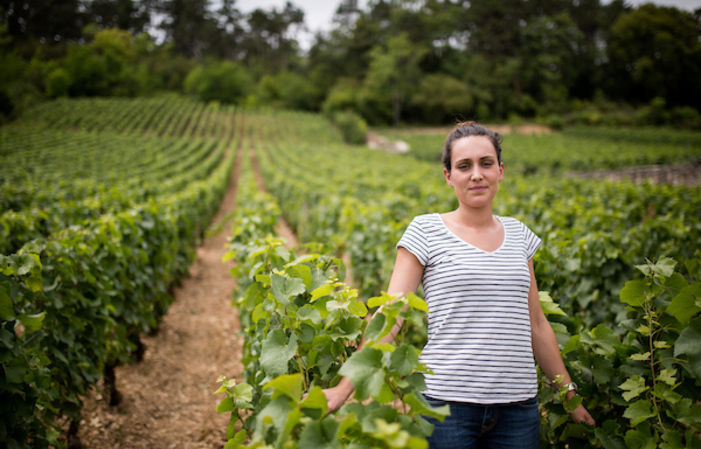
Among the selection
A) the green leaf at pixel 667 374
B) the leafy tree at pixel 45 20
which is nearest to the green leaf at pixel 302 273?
the green leaf at pixel 667 374

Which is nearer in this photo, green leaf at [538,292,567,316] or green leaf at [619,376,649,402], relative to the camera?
green leaf at [619,376,649,402]

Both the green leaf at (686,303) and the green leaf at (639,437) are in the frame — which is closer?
the green leaf at (686,303)

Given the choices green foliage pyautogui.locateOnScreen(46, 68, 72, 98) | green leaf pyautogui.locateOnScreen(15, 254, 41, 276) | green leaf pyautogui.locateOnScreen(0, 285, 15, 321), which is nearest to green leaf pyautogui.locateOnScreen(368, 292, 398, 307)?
green leaf pyautogui.locateOnScreen(0, 285, 15, 321)

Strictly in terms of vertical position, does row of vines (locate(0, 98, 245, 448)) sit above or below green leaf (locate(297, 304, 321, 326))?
below

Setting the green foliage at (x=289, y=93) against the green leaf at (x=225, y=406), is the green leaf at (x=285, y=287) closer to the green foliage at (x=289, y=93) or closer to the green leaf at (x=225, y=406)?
the green leaf at (x=225, y=406)

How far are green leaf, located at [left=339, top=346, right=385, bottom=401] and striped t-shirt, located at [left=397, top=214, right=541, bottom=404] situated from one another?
1.18 ft

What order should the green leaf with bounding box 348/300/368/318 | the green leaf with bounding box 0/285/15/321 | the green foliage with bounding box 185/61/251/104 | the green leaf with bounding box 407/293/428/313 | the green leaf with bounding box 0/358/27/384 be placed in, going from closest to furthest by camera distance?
the green leaf with bounding box 407/293/428/313 < the green leaf with bounding box 348/300/368/318 < the green leaf with bounding box 0/285/15/321 < the green leaf with bounding box 0/358/27/384 < the green foliage with bounding box 185/61/251/104

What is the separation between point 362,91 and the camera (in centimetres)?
5503

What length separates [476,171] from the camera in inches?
53.4

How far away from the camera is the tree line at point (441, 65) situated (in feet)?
152

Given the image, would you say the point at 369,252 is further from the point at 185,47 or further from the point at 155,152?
the point at 185,47

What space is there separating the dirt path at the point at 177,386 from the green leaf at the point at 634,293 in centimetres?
293

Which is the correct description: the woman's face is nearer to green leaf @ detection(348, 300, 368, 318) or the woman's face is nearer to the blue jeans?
green leaf @ detection(348, 300, 368, 318)

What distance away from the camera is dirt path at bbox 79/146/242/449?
298 centimetres
